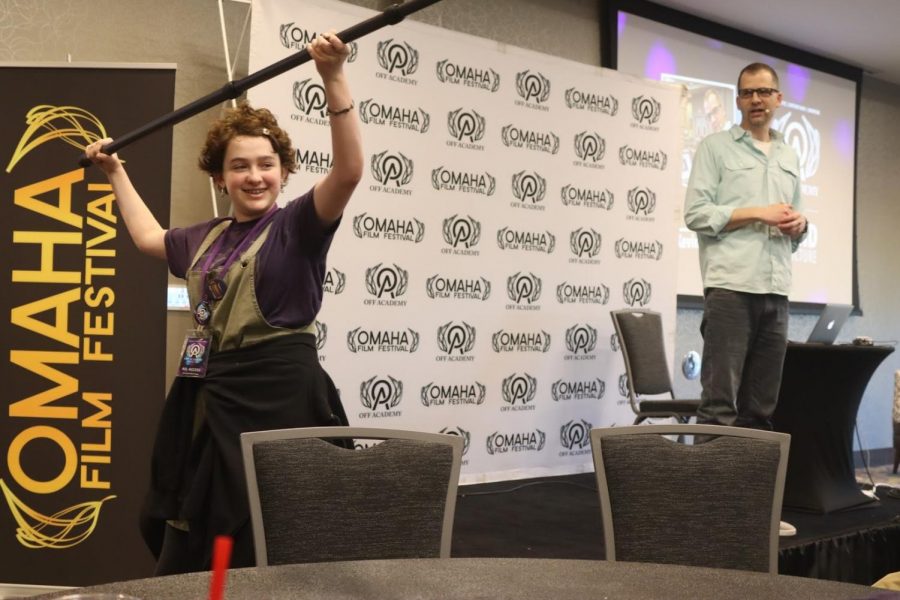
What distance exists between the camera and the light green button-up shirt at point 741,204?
10.9ft

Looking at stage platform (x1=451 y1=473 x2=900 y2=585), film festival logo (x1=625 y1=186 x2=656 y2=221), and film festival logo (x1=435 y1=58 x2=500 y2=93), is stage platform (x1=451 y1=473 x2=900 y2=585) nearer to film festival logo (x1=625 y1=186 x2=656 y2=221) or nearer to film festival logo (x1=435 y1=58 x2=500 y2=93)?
film festival logo (x1=625 y1=186 x2=656 y2=221)

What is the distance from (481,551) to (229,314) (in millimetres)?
1785

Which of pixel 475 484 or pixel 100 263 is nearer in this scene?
pixel 100 263

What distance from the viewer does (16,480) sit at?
3020 millimetres

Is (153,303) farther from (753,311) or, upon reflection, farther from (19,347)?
(753,311)

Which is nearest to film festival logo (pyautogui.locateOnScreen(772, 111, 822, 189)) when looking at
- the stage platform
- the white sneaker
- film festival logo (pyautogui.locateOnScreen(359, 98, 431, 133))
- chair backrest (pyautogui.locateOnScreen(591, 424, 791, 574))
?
the stage platform

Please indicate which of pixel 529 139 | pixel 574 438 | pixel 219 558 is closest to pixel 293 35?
pixel 529 139

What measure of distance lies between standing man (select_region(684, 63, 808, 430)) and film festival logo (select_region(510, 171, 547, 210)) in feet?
4.51

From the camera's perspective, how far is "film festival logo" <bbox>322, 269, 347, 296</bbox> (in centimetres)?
404

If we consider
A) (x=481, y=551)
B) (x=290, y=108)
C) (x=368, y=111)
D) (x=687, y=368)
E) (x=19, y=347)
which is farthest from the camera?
(x=687, y=368)

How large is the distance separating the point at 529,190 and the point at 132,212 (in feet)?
9.26

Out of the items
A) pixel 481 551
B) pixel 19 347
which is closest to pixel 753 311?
pixel 481 551

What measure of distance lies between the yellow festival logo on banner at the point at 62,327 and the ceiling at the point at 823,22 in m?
4.13

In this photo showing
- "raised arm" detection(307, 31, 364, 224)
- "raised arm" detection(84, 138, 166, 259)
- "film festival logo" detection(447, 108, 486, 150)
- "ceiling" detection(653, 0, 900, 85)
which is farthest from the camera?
"ceiling" detection(653, 0, 900, 85)
